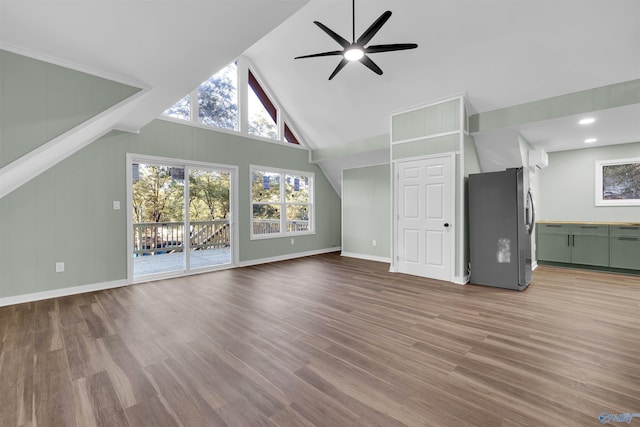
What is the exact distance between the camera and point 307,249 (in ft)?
23.4

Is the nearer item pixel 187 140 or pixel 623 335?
pixel 623 335

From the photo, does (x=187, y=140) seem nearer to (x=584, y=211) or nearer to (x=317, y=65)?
(x=317, y=65)

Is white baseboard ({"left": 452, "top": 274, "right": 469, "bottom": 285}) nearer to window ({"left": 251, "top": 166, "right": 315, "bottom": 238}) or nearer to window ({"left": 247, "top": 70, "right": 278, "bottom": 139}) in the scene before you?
window ({"left": 251, "top": 166, "right": 315, "bottom": 238})

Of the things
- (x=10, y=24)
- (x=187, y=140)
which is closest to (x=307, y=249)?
(x=187, y=140)

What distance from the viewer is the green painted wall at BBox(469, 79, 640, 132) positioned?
3.42 metres

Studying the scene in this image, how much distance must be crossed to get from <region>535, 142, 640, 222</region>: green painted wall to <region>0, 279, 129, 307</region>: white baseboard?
8404 mm

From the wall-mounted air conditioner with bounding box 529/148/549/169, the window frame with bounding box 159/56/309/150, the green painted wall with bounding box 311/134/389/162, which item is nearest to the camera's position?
the wall-mounted air conditioner with bounding box 529/148/549/169

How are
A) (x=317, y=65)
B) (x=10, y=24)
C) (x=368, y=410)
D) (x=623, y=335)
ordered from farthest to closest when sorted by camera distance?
1. (x=317, y=65)
2. (x=623, y=335)
3. (x=10, y=24)
4. (x=368, y=410)

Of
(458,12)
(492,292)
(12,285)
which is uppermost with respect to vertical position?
(458,12)

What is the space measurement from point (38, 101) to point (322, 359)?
3116mm

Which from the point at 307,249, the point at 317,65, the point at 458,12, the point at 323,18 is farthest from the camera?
the point at 307,249

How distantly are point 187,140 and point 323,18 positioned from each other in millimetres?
3162

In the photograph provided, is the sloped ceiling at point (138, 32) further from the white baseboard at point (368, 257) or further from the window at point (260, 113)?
the white baseboard at point (368, 257)

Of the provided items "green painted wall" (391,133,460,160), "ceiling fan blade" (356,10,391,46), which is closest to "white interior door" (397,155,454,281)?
"green painted wall" (391,133,460,160)
